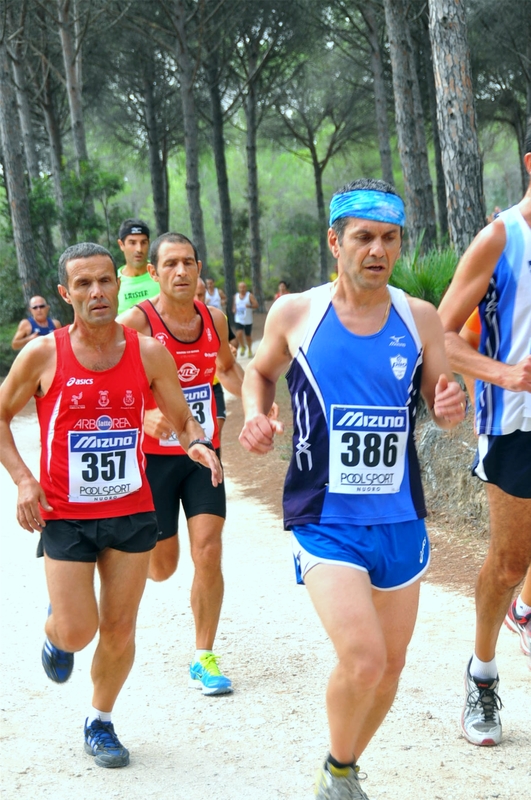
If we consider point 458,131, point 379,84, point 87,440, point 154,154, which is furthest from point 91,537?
point 154,154

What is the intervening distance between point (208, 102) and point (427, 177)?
19288 mm

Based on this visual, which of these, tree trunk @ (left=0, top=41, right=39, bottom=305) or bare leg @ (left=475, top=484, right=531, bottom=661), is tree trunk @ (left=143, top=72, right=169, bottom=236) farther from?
bare leg @ (left=475, top=484, right=531, bottom=661)

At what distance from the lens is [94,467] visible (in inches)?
157

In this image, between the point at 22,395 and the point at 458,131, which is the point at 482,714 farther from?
the point at 458,131

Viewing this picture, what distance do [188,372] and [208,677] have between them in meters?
1.58

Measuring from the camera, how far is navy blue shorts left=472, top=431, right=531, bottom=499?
385 centimetres

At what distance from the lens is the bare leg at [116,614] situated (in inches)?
156

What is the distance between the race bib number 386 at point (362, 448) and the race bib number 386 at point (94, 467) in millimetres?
1136

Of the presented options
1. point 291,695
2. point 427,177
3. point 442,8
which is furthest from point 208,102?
point 291,695

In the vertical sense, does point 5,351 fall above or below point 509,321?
below

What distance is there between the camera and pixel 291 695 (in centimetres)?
476

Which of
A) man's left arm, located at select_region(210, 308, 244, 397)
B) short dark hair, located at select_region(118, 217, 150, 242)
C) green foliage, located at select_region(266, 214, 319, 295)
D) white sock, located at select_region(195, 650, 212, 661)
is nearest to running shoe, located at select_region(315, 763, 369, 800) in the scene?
white sock, located at select_region(195, 650, 212, 661)

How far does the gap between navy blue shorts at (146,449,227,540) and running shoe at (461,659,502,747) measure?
1.62 metres

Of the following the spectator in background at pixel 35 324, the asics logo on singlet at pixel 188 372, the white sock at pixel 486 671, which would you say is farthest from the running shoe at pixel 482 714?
the spectator in background at pixel 35 324
